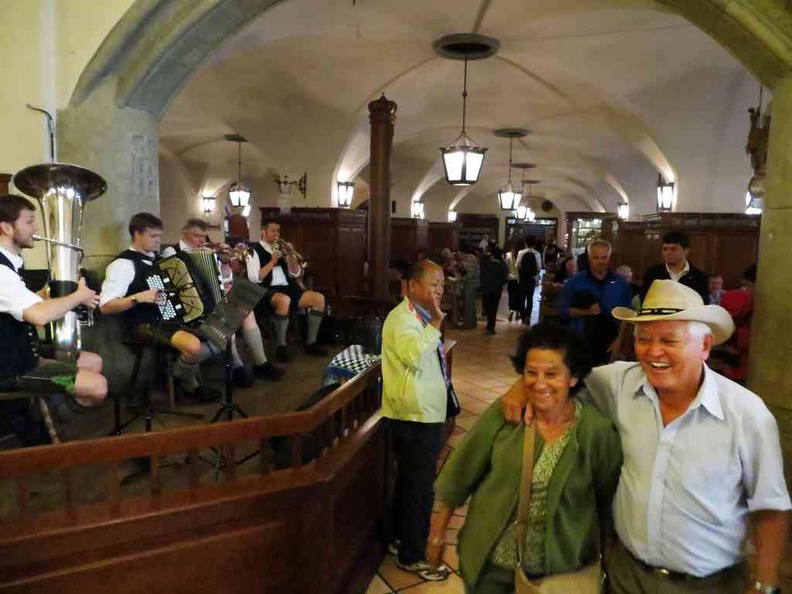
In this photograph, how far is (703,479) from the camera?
148 centimetres

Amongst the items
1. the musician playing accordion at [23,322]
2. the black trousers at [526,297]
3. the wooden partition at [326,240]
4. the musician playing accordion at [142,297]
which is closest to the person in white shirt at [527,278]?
the black trousers at [526,297]

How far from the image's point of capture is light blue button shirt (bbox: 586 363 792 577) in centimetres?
146

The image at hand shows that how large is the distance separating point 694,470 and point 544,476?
1.24 ft

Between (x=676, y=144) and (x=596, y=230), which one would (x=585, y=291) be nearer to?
(x=676, y=144)

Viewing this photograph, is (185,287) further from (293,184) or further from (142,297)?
(293,184)

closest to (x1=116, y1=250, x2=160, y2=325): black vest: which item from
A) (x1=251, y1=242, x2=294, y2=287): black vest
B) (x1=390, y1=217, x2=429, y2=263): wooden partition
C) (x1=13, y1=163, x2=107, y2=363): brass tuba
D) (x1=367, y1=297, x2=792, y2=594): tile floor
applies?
(x1=13, y1=163, x2=107, y2=363): brass tuba

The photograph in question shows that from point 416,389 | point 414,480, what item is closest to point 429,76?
point 416,389

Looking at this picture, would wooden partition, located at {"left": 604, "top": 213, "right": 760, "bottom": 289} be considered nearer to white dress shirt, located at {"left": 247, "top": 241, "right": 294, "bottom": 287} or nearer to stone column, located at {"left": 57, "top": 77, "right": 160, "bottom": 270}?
white dress shirt, located at {"left": 247, "top": 241, "right": 294, "bottom": 287}

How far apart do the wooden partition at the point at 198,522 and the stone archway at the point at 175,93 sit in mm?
1914

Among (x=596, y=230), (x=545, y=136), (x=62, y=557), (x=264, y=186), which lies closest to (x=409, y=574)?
(x=62, y=557)

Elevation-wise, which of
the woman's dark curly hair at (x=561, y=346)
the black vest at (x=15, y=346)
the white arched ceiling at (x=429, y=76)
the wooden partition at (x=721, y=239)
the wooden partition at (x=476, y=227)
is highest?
the white arched ceiling at (x=429, y=76)

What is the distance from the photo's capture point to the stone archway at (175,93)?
114 inches

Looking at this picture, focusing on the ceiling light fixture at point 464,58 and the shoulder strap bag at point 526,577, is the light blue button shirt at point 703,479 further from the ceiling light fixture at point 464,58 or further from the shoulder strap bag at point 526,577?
the ceiling light fixture at point 464,58

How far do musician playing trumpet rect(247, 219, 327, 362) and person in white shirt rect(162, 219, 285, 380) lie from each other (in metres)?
0.37
